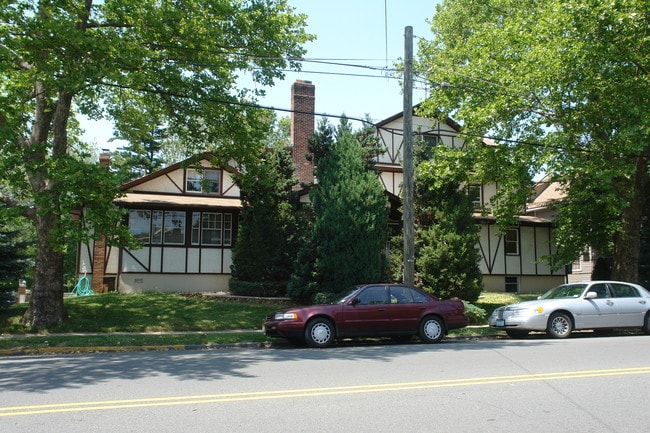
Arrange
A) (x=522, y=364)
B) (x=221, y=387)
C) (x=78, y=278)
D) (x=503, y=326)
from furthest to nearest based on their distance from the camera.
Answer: (x=78, y=278), (x=503, y=326), (x=522, y=364), (x=221, y=387)

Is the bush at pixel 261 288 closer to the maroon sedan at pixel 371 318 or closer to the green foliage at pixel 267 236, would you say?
the green foliage at pixel 267 236

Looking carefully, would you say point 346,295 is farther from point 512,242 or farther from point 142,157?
point 142,157

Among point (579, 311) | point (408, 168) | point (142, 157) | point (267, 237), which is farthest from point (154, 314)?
point (142, 157)

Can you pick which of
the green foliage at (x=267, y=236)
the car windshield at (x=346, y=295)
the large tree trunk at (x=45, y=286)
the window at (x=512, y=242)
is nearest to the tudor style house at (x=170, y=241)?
the green foliage at (x=267, y=236)

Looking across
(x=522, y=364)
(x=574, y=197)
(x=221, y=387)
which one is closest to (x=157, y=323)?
(x=221, y=387)

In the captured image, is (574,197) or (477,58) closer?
(574,197)

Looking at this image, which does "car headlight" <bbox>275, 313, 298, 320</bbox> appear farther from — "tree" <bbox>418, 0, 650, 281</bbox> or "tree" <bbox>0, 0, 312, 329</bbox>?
"tree" <bbox>418, 0, 650, 281</bbox>

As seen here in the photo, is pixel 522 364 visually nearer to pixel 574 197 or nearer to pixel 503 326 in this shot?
pixel 503 326

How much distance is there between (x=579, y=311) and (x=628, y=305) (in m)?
1.60

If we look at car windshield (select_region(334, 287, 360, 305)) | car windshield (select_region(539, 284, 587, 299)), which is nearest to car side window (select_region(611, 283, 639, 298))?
car windshield (select_region(539, 284, 587, 299))

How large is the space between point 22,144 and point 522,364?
14.1 meters

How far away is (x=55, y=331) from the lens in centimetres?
1523

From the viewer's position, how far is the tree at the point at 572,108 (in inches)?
662

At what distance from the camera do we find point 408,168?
50.7ft
